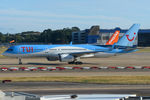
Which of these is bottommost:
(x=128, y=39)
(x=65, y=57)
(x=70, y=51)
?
(x=65, y=57)

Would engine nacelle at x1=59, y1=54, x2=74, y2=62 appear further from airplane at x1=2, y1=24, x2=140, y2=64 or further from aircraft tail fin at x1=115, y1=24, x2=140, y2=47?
aircraft tail fin at x1=115, y1=24, x2=140, y2=47

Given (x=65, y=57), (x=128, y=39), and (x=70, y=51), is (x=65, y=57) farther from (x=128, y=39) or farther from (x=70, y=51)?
(x=128, y=39)

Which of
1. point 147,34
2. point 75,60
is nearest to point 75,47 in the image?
point 75,60

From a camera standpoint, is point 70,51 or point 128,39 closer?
point 70,51

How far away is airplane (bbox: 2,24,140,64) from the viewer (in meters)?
47.3

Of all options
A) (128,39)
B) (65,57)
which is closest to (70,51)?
(65,57)

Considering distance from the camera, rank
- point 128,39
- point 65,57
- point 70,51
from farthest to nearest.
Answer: point 128,39 → point 70,51 → point 65,57

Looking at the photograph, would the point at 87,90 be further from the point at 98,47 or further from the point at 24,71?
the point at 98,47

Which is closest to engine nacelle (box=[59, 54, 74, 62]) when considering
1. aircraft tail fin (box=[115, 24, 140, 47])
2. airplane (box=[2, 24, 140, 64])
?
airplane (box=[2, 24, 140, 64])

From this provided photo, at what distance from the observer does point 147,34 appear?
173m

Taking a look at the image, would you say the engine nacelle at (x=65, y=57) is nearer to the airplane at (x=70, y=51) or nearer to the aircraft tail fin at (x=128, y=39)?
the airplane at (x=70, y=51)

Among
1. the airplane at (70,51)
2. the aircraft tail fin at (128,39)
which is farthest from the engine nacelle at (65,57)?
the aircraft tail fin at (128,39)

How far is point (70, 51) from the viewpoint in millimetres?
49281

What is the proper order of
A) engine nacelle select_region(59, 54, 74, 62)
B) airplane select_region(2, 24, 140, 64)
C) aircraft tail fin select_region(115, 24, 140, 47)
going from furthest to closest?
aircraft tail fin select_region(115, 24, 140, 47)
airplane select_region(2, 24, 140, 64)
engine nacelle select_region(59, 54, 74, 62)
